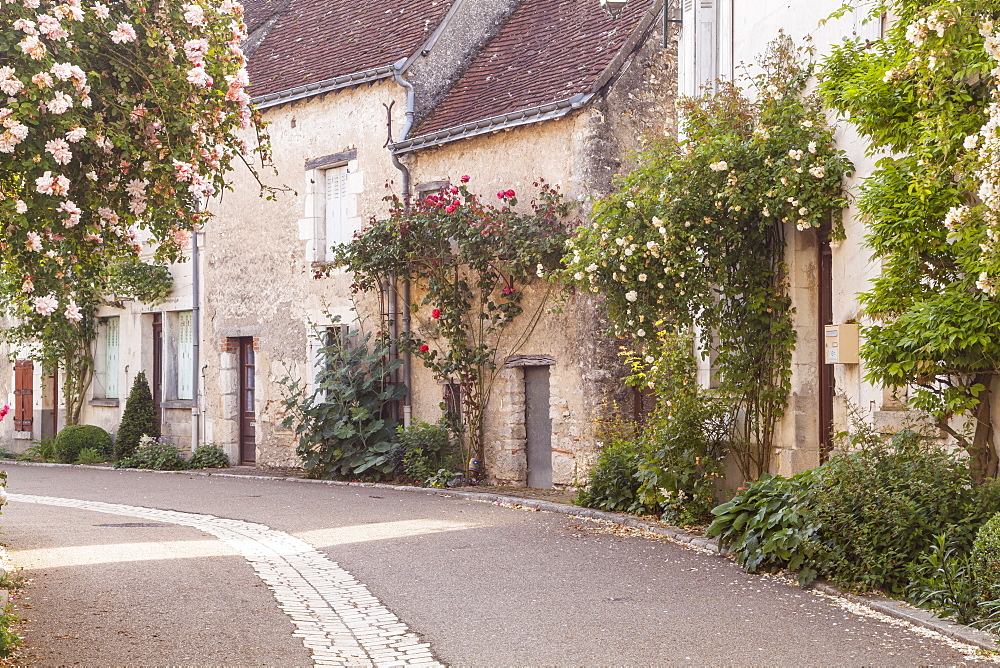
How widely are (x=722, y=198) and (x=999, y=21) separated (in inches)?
142

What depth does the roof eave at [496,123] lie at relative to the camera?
14.7 metres

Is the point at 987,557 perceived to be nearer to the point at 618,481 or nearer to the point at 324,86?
Answer: the point at 618,481

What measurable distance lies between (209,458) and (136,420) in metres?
2.19

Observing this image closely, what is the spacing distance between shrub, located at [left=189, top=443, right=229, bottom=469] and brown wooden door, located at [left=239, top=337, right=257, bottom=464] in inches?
14.5

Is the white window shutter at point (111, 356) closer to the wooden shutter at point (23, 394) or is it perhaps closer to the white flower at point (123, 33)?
the wooden shutter at point (23, 394)

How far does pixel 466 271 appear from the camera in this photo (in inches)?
642

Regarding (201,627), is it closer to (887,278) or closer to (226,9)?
(226,9)

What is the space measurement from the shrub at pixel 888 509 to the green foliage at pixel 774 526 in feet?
0.40

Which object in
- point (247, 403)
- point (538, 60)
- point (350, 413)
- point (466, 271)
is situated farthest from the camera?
point (247, 403)

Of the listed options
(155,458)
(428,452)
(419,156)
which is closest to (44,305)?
(428,452)

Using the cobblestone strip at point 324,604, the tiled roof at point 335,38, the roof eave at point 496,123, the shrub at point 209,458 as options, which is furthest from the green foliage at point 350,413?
the cobblestone strip at point 324,604

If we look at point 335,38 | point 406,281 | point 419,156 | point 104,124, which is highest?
point 335,38

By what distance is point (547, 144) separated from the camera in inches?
603

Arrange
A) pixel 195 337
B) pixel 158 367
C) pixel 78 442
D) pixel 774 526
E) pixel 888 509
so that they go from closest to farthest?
pixel 888 509, pixel 774 526, pixel 195 337, pixel 78 442, pixel 158 367
